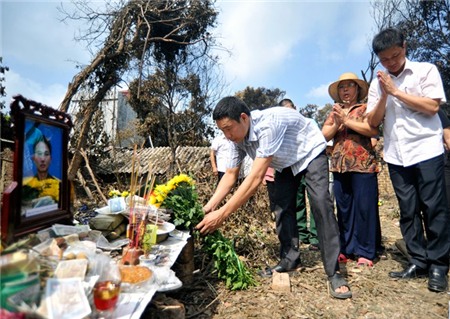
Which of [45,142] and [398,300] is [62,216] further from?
[398,300]

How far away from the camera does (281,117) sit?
2512 mm

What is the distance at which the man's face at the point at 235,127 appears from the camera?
2.35m

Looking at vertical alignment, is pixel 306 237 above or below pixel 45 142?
below

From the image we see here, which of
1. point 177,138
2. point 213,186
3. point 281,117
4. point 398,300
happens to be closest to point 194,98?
point 177,138

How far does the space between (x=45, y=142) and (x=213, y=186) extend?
3.50 meters

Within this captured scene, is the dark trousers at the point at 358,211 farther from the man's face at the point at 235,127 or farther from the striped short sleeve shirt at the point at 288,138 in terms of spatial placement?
the man's face at the point at 235,127

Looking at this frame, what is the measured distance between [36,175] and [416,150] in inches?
105

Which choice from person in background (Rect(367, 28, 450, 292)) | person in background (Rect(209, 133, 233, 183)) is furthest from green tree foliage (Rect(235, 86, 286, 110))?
person in background (Rect(367, 28, 450, 292))

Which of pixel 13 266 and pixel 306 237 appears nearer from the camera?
pixel 13 266

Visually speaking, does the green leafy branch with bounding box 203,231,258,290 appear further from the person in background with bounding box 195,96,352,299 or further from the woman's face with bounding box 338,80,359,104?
the woman's face with bounding box 338,80,359,104

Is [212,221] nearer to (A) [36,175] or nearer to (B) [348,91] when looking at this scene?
(A) [36,175]

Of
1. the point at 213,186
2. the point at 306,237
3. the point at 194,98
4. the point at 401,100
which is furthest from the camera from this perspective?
the point at 194,98

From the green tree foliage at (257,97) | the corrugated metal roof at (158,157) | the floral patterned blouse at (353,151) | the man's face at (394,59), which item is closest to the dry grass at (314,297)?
the floral patterned blouse at (353,151)

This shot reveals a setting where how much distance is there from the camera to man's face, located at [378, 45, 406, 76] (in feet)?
7.98
